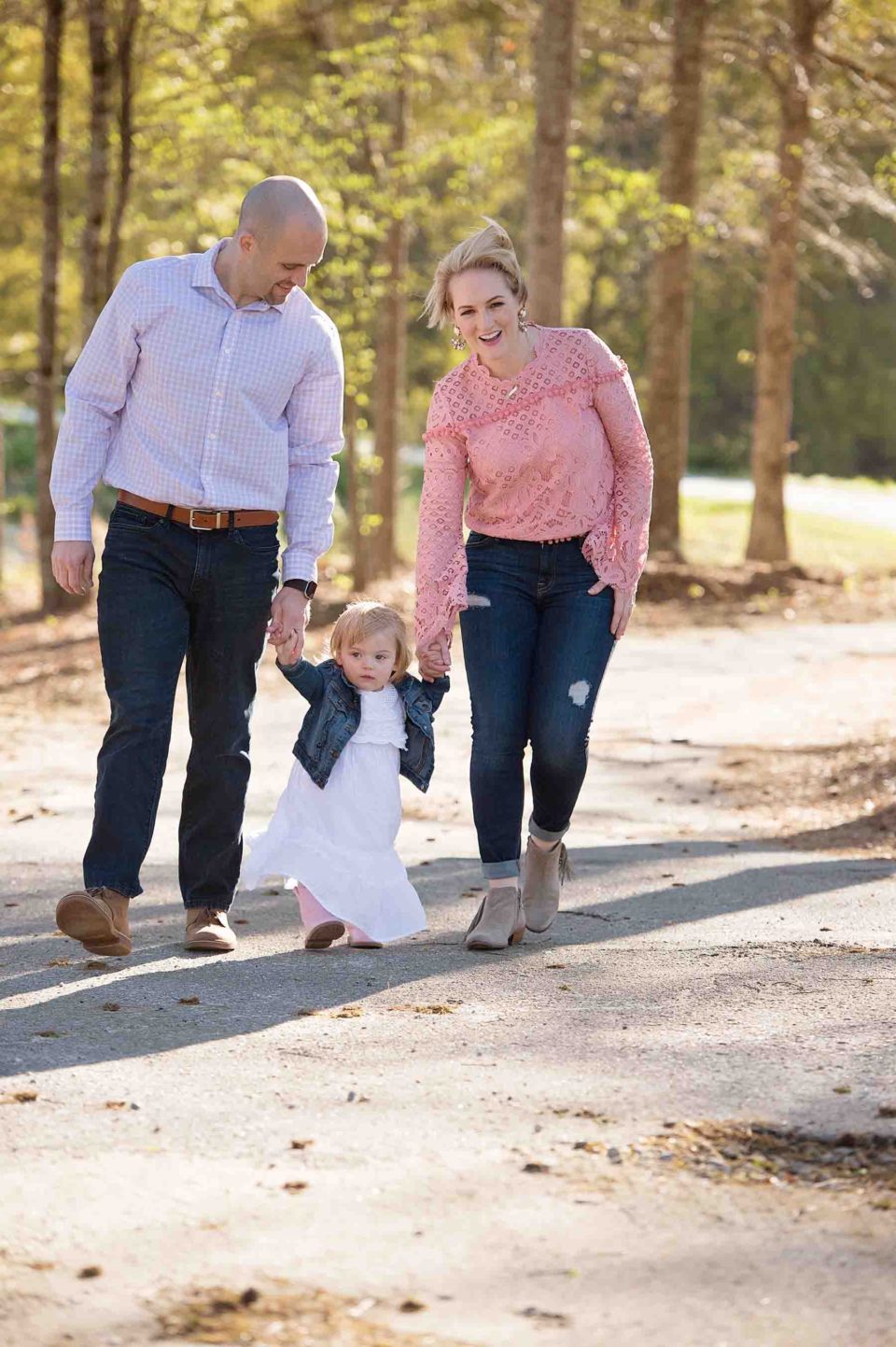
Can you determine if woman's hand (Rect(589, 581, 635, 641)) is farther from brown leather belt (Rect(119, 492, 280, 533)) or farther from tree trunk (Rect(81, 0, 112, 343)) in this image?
tree trunk (Rect(81, 0, 112, 343))

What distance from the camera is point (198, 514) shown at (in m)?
5.11

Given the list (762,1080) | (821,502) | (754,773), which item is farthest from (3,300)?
(762,1080)

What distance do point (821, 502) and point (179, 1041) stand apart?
32.1m

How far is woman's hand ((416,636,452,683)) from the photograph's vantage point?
5.45 metres

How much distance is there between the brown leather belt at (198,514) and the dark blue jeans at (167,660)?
0.07ft

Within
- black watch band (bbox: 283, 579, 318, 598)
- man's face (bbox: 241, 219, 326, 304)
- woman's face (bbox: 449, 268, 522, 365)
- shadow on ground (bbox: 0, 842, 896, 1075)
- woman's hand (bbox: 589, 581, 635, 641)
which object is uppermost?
man's face (bbox: 241, 219, 326, 304)

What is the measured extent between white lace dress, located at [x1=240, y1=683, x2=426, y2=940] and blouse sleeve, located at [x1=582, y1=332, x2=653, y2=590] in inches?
28.9

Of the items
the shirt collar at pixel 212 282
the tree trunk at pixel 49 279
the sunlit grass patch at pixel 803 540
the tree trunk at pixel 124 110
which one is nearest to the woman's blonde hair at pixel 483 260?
the shirt collar at pixel 212 282

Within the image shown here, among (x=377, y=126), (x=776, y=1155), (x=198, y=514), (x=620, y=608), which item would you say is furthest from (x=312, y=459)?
(x=377, y=126)

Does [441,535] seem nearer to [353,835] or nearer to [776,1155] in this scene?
[353,835]

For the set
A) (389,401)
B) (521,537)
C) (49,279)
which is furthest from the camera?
(389,401)

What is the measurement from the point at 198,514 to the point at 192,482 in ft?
0.29

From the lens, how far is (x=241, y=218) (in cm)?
505

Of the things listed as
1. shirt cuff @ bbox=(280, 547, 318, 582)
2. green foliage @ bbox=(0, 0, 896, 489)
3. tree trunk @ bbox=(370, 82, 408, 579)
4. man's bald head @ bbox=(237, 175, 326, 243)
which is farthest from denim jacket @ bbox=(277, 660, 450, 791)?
tree trunk @ bbox=(370, 82, 408, 579)
